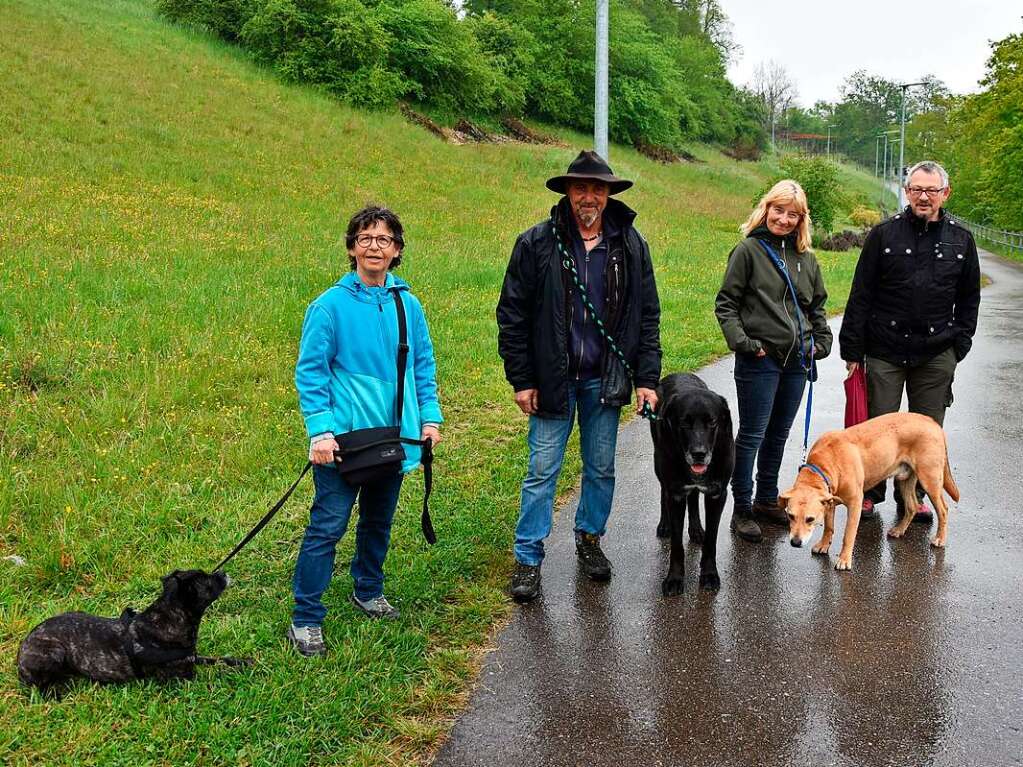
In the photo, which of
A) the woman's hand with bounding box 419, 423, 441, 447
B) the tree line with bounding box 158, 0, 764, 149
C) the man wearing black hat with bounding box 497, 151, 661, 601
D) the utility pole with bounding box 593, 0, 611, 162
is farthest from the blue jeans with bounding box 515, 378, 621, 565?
the tree line with bounding box 158, 0, 764, 149

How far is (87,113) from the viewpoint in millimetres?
19469

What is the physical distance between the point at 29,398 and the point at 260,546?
2933 millimetres

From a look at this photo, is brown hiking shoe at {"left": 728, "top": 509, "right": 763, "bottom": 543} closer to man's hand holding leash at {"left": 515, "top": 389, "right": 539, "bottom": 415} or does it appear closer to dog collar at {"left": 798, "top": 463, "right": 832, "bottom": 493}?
dog collar at {"left": 798, "top": 463, "right": 832, "bottom": 493}

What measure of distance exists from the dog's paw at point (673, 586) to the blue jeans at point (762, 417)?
1.07 metres

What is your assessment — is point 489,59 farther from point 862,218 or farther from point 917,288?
point 917,288

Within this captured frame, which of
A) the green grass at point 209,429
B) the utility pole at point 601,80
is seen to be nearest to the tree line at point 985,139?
the green grass at point 209,429

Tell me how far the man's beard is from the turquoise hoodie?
100 centimetres

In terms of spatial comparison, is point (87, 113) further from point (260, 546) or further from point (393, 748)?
point (393, 748)

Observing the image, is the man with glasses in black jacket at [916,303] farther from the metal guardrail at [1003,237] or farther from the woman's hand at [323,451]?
the metal guardrail at [1003,237]

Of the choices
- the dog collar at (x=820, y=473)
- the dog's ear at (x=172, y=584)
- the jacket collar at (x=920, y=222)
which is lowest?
the dog's ear at (x=172, y=584)

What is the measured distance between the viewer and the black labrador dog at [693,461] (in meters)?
3.99

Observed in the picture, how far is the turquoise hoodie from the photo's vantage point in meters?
3.32

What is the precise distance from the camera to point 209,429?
20.1 ft

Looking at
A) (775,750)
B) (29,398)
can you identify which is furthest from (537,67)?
(775,750)
